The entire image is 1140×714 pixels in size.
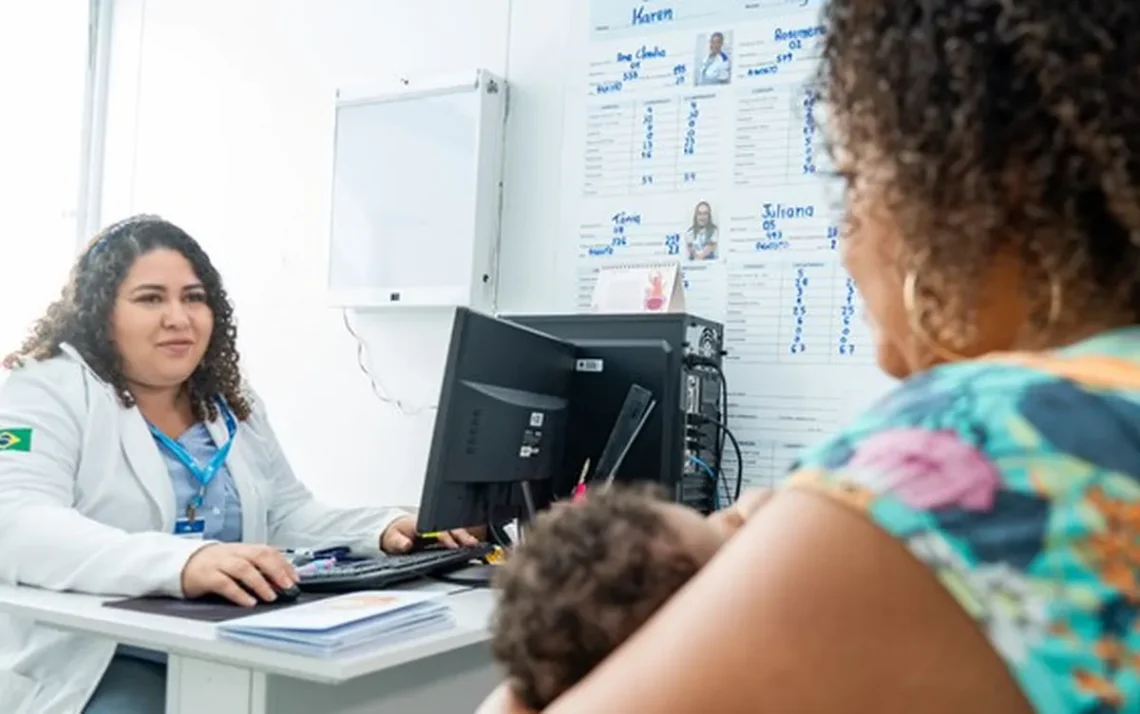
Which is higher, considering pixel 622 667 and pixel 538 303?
pixel 538 303

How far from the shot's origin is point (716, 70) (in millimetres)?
2525

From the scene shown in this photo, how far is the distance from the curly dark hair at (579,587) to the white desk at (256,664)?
1.90ft

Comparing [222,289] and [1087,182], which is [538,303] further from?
[1087,182]

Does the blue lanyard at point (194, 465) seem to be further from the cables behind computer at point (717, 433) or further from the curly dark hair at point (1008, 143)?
the curly dark hair at point (1008, 143)

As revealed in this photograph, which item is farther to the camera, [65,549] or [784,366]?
[784,366]

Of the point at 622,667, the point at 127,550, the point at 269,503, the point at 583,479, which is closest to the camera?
the point at 622,667

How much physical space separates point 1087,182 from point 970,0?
0.35ft

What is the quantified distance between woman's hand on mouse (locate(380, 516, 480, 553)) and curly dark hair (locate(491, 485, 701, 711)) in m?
1.40

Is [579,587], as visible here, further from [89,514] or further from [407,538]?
[89,514]

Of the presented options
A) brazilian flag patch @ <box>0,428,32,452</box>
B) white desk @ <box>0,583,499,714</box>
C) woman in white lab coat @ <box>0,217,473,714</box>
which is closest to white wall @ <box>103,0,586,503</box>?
woman in white lab coat @ <box>0,217,473,714</box>

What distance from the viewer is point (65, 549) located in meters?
1.66

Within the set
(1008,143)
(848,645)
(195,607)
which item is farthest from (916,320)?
(195,607)

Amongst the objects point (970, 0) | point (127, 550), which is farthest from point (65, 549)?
point (970, 0)

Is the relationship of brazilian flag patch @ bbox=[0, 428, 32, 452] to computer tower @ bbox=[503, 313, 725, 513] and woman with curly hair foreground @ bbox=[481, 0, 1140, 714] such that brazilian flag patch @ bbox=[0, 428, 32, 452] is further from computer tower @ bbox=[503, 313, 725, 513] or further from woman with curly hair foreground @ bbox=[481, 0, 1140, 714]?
woman with curly hair foreground @ bbox=[481, 0, 1140, 714]
